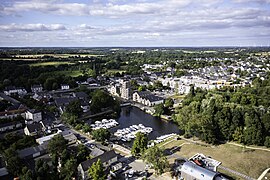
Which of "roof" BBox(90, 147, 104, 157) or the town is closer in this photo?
the town

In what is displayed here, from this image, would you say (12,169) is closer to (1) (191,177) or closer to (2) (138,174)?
(2) (138,174)

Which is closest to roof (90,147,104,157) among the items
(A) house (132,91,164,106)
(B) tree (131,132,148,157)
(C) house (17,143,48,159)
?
(B) tree (131,132,148,157)

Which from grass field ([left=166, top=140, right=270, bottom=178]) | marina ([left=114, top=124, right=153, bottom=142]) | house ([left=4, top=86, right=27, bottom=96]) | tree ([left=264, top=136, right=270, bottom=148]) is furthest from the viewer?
house ([left=4, top=86, right=27, bottom=96])

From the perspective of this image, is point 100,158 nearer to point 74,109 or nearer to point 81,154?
point 81,154

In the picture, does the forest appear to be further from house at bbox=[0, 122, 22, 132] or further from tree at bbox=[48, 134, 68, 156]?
house at bbox=[0, 122, 22, 132]

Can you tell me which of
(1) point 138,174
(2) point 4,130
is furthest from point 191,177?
(2) point 4,130

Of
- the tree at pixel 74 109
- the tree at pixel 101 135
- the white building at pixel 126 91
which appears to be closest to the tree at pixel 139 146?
the tree at pixel 101 135
